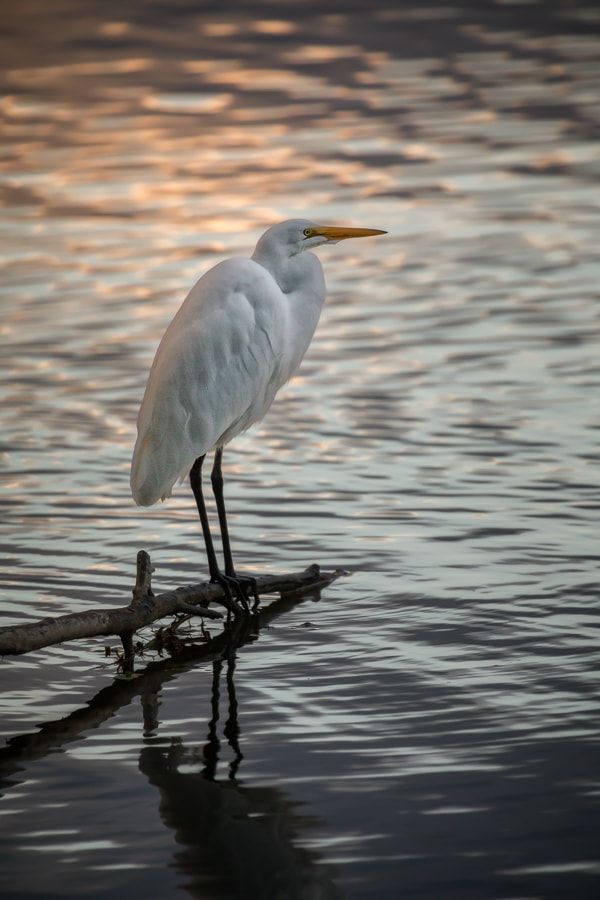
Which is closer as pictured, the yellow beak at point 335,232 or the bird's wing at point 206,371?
the bird's wing at point 206,371

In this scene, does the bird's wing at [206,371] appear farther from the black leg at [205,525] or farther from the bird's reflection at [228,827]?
the bird's reflection at [228,827]

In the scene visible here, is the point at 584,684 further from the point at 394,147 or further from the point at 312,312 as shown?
the point at 394,147

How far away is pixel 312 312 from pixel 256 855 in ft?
9.89

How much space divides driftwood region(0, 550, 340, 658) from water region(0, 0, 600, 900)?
130 mm

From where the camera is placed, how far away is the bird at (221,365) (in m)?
5.54

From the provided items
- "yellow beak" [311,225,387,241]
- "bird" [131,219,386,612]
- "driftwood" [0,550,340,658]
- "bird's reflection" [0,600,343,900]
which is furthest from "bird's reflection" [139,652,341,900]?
"yellow beak" [311,225,387,241]

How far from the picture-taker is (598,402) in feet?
26.6

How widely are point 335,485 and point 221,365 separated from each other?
5.25ft

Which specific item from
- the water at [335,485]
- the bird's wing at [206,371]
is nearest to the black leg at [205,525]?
the bird's wing at [206,371]

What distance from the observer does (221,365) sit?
5.68 metres

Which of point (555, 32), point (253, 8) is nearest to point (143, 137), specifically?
point (253, 8)

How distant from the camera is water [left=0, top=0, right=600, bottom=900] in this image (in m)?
3.71

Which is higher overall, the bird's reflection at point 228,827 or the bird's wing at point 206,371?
the bird's wing at point 206,371

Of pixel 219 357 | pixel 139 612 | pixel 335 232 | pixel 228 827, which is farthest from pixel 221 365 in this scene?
pixel 228 827
